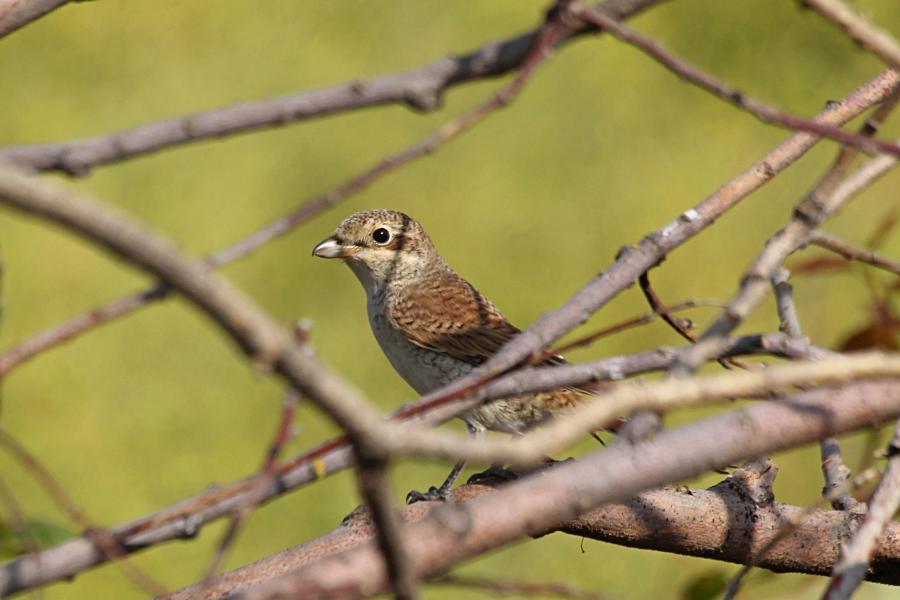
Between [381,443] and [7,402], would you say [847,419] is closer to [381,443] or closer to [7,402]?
[381,443]

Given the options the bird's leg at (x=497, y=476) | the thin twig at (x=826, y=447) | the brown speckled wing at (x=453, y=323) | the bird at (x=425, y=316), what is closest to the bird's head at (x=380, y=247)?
the bird at (x=425, y=316)

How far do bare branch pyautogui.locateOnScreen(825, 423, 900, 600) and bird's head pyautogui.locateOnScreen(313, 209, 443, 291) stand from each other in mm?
2653

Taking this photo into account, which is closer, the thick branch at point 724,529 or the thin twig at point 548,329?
the thin twig at point 548,329

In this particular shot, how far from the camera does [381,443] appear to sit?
3.47ft

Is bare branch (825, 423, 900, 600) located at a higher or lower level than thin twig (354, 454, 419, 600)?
lower

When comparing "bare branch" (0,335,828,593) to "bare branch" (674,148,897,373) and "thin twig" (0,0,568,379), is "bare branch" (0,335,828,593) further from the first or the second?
"thin twig" (0,0,568,379)

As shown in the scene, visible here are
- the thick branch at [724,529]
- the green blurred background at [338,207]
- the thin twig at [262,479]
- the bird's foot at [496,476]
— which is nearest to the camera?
the thin twig at [262,479]

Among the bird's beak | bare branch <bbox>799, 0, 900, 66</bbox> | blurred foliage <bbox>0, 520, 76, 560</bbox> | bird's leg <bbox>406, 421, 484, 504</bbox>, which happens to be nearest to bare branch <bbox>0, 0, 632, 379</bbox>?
bare branch <bbox>799, 0, 900, 66</bbox>

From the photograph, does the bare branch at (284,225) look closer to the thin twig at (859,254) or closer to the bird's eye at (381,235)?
the thin twig at (859,254)

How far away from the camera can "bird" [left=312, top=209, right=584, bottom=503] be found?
381cm

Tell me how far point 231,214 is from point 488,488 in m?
4.46

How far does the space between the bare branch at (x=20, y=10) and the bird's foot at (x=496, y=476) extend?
4.63ft

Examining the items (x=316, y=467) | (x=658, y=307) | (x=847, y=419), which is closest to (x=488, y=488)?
(x=658, y=307)

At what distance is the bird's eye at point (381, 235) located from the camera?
14.4 ft
